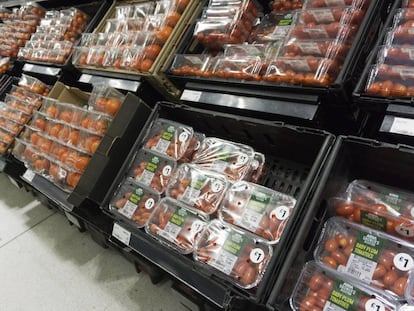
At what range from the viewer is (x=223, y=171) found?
1266 mm

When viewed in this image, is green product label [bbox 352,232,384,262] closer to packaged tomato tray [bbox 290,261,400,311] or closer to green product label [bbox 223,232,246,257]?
packaged tomato tray [bbox 290,261,400,311]

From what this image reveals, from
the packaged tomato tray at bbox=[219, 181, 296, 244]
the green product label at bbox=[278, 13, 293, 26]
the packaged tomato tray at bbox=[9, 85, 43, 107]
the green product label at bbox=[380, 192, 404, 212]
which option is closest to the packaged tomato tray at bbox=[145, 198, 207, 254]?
the packaged tomato tray at bbox=[219, 181, 296, 244]

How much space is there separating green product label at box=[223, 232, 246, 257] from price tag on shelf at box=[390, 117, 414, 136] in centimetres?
55

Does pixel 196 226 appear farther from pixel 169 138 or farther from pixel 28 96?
pixel 28 96

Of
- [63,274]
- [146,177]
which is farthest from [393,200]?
[63,274]

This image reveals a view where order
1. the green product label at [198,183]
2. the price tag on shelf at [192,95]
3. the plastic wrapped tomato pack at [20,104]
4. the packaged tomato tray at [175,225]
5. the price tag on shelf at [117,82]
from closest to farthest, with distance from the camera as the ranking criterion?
the packaged tomato tray at [175,225], the green product label at [198,183], the price tag on shelf at [192,95], the price tag on shelf at [117,82], the plastic wrapped tomato pack at [20,104]

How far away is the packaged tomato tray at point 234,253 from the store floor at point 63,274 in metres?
0.62

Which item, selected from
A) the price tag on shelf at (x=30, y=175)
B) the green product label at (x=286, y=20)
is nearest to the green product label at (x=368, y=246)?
the green product label at (x=286, y=20)

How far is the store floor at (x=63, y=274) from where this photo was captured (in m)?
1.66

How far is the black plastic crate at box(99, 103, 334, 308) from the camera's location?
91 centimetres

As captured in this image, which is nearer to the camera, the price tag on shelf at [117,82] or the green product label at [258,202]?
the green product label at [258,202]

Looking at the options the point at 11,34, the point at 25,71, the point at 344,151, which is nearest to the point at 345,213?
the point at 344,151

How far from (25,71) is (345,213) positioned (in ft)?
8.93

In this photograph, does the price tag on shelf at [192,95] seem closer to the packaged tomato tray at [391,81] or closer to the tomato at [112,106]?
the tomato at [112,106]
